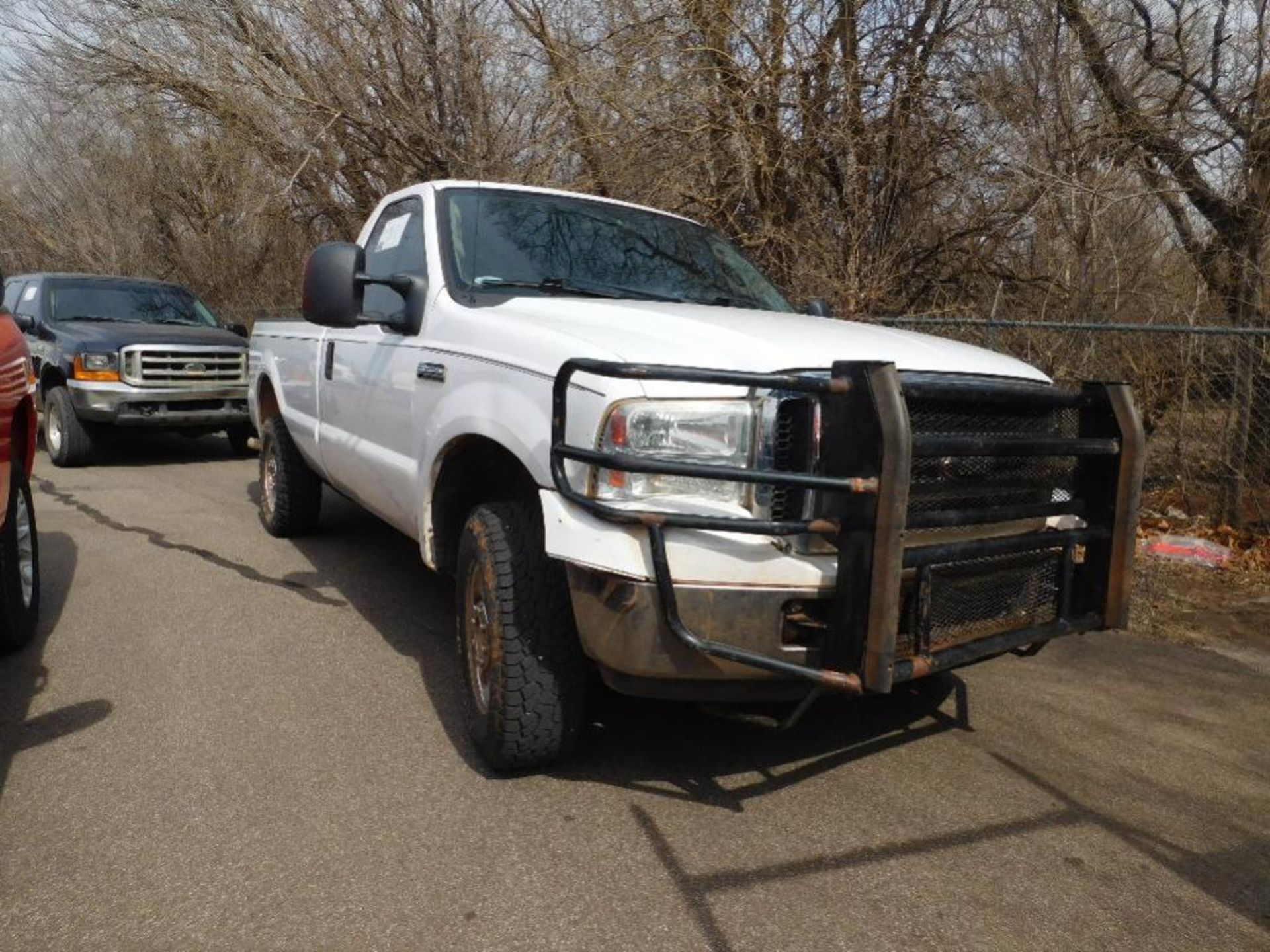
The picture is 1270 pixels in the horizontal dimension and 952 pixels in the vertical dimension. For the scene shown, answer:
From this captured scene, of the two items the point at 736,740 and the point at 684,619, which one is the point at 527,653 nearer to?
the point at 684,619

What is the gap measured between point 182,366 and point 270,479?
3.82m

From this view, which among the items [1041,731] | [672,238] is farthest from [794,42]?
[1041,731]

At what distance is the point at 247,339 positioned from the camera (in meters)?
10.7

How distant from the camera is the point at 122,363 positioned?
9430mm

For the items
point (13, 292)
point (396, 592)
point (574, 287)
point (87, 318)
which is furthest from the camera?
point (13, 292)

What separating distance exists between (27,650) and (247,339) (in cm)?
681

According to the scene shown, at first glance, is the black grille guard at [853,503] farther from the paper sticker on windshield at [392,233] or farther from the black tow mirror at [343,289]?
the paper sticker on windshield at [392,233]

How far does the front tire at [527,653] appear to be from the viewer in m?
3.17

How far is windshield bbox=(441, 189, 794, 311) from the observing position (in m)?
4.17

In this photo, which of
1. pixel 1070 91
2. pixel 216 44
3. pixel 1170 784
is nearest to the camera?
pixel 1170 784

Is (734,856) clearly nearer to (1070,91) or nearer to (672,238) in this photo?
(672,238)

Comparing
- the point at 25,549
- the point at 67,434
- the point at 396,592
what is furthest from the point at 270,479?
the point at 67,434

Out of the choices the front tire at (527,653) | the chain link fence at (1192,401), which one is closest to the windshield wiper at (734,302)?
the front tire at (527,653)

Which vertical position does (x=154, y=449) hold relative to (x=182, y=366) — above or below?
below
